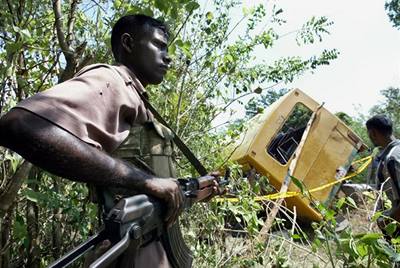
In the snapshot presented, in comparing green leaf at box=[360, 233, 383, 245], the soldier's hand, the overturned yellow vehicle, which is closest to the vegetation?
green leaf at box=[360, 233, 383, 245]

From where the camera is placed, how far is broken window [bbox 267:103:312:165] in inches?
260

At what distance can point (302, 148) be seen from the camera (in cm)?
630

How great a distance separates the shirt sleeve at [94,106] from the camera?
1024mm

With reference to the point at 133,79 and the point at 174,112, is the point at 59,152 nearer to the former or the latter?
the point at 133,79

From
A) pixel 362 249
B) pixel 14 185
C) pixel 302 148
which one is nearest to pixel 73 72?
pixel 14 185

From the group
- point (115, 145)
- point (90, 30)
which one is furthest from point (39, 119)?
point (90, 30)

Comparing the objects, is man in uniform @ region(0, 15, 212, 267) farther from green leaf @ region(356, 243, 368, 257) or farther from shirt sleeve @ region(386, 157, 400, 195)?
shirt sleeve @ region(386, 157, 400, 195)

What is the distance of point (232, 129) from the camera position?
371 cm

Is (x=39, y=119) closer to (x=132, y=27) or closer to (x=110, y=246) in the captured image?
(x=110, y=246)

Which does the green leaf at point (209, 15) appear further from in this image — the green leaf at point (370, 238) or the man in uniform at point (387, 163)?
the green leaf at point (370, 238)

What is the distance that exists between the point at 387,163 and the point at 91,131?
2667 mm

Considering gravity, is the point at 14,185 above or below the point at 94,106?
below

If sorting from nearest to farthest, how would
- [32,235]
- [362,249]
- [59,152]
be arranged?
1. [59,152]
2. [362,249]
3. [32,235]

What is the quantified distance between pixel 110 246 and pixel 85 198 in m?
1.73
